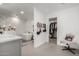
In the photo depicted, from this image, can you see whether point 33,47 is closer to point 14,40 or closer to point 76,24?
point 14,40

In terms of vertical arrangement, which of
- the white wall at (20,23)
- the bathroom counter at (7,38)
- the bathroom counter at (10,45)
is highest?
the white wall at (20,23)

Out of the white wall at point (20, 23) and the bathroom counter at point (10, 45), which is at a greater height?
the white wall at point (20, 23)

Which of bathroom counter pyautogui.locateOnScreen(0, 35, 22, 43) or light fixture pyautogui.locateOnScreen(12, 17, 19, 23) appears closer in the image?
bathroom counter pyautogui.locateOnScreen(0, 35, 22, 43)

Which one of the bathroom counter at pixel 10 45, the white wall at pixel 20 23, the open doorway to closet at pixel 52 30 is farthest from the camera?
the open doorway to closet at pixel 52 30

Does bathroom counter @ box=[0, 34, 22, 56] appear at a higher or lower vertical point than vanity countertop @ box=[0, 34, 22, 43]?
lower

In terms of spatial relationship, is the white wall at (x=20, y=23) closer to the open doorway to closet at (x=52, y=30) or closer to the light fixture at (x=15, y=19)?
the light fixture at (x=15, y=19)

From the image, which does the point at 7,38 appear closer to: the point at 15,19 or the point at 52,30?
the point at 15,19

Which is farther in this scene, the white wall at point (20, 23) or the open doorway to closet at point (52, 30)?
the open doorway to closet at point (52, 30)

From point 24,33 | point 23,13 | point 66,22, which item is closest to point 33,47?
point 24,33

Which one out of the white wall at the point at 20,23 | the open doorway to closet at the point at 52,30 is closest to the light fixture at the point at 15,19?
the white wall at the point at 20,23

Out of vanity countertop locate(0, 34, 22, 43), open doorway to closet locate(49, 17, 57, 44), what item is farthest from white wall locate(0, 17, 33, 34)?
open doorway to closet locate(49, 17, 57, 44)

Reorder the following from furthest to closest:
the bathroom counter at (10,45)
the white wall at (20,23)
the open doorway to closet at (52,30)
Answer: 1. the open doorway to closet at (52,30)
2. the white wall at (20,23)
3. the bathroom counter at (10,45)

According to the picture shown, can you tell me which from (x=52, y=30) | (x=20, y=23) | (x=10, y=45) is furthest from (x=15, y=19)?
(x=52, y=30)

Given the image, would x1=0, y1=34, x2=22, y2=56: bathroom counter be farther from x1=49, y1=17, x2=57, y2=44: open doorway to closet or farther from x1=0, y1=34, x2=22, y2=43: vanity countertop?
x1=49, y1=17, x2=57, y2=44: open doorway to closet
